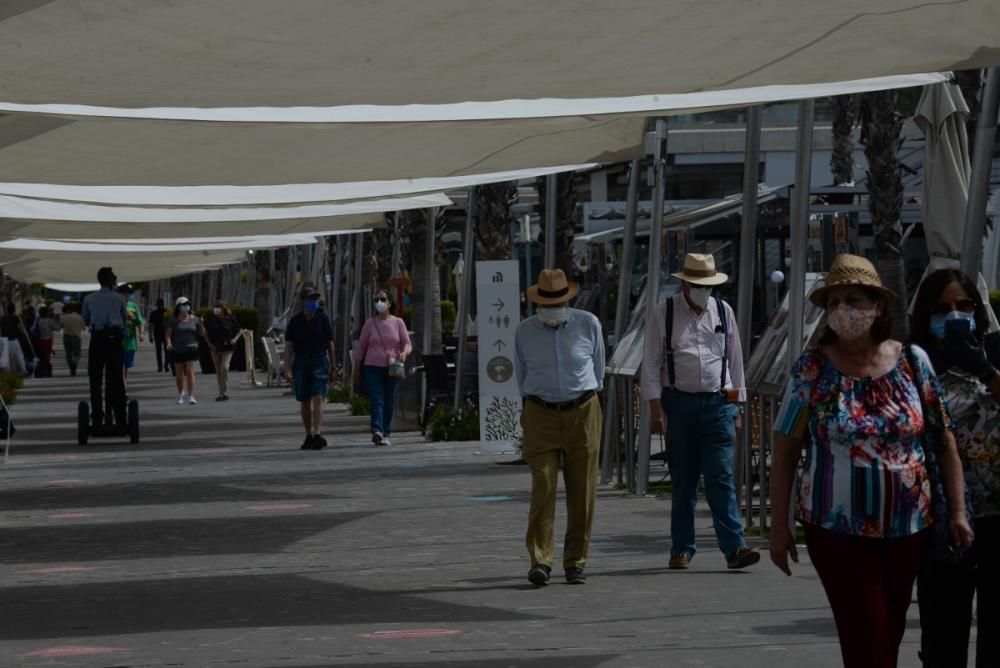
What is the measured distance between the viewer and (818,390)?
612 cm

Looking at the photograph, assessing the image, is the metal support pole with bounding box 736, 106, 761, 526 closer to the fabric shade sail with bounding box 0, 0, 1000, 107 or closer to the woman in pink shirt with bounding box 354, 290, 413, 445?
the fabric shade sail with bounding box 0, 0, 1000, 107

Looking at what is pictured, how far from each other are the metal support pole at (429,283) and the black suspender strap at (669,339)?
14188 millimetres

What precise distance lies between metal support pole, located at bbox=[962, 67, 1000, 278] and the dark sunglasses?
3038 mm

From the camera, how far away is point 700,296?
38.0 feet

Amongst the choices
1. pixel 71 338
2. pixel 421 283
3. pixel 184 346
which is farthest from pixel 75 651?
pixel 71 338

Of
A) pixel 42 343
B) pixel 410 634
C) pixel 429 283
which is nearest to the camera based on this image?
pixel 410 634

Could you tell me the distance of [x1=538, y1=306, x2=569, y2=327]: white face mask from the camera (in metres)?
11.4

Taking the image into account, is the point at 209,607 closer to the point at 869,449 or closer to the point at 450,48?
the point at 450,48

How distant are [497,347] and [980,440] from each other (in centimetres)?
1391

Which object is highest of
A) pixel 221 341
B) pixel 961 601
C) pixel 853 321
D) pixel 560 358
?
pixel 853 321

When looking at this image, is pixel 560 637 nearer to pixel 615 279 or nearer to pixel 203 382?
pixel 615 279

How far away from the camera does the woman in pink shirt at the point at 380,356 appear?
73.5 feet

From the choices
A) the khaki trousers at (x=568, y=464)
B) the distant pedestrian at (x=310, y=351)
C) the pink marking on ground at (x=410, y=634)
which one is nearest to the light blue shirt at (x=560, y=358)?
the khaki trousers at (x=568, y=464)

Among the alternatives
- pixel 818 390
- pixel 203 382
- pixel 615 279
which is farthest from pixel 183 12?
pixel 203 382
